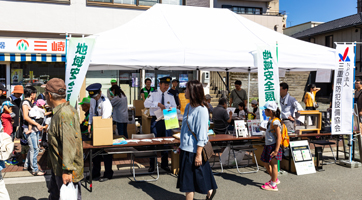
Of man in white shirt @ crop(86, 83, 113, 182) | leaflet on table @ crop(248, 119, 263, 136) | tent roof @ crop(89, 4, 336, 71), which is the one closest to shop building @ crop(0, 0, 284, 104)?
tent roof @ crop(89, 4, 336, 71)

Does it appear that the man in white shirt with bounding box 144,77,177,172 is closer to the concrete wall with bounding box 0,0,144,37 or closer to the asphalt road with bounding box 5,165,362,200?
the asphalt road with bounding box 5,165,362,200

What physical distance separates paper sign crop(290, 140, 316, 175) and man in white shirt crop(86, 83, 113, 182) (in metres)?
3.65

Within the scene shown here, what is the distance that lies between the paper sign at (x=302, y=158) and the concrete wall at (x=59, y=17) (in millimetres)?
8082

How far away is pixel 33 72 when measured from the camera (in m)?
10.8

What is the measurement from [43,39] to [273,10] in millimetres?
26413

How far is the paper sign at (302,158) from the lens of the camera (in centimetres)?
600

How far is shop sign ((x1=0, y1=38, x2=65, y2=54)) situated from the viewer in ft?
32.3

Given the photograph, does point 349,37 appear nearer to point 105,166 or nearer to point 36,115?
point 105,166

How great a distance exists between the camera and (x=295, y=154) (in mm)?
6055

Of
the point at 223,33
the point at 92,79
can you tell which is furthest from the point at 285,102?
the point at 92,79

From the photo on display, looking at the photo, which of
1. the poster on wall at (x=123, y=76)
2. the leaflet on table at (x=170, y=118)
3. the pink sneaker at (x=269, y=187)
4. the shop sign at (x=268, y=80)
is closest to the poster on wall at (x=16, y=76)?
the poster on wall at (x=123, y=76)

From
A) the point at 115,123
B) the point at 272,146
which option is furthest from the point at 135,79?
the point at 272,146

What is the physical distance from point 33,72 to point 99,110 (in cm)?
679

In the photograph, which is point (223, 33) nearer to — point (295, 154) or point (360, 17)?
point (295, 154)
